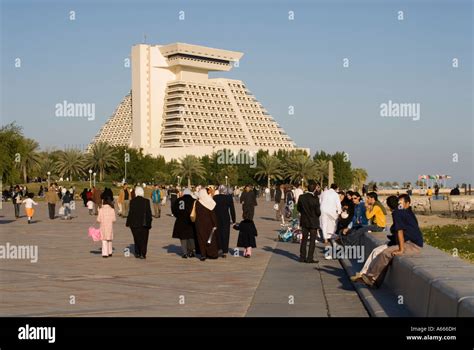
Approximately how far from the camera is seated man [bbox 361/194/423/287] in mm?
10891

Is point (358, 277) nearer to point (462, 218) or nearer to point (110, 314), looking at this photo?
point (110, 314)

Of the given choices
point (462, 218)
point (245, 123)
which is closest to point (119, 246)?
point (462, 218)

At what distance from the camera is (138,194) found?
57.8ft

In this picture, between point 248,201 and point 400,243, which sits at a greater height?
point 248,201

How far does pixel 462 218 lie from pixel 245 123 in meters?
148

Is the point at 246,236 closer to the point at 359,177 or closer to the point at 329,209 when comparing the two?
the point at 329,209

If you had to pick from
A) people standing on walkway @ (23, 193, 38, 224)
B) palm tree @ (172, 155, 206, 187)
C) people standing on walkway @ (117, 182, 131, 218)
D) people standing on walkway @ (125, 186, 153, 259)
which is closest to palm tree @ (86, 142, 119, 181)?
palm tree @ (172, 155, 206, 187)

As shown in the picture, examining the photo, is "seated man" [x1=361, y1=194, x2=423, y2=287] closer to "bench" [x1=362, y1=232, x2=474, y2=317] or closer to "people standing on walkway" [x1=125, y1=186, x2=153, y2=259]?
"bench" [x1=362, y1=232, x2=474, y2=317]

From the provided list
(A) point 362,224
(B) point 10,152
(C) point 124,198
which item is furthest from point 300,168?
(A) point 362,224

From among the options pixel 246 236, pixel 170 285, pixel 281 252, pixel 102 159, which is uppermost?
pixel 102 159

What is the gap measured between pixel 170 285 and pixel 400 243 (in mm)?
3693

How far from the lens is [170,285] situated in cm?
Answer: 1238

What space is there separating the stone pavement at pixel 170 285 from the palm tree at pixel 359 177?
12707 cm

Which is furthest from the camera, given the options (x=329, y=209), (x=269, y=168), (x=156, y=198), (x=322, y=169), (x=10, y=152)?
(x=322, y=169)
